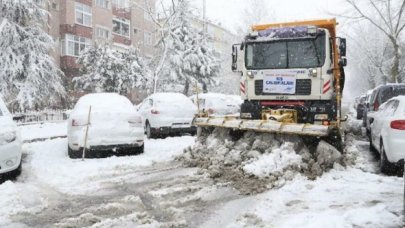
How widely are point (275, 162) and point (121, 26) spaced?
39.0m

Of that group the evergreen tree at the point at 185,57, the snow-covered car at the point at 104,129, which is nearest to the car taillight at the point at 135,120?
the snow-covered car at the point at 104,129

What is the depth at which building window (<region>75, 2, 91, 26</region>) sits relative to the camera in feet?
123

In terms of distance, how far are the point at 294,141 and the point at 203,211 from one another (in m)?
2.90

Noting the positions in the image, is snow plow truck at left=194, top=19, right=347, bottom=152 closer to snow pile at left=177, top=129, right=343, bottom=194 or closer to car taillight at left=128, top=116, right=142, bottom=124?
snow pile at left=177, top=129, right=343, bottom=194

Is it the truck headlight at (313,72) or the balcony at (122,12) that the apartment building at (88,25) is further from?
the truck headlight at (313,72)

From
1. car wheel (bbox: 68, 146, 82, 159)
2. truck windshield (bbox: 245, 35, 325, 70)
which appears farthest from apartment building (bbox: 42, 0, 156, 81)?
car wheel (bbox: 68, 146, 82, 159)

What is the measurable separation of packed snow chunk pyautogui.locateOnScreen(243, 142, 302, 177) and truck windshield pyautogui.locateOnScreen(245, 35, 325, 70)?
2930 mm

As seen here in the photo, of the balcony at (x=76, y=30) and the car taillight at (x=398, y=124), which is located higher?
the balcony at (x=76, y=30)

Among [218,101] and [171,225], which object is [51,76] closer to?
[218,101]

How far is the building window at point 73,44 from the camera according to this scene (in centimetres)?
3594

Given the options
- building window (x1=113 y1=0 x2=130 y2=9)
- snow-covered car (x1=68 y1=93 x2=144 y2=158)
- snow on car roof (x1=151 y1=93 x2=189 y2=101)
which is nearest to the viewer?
snow-covered car (x1=68 y1=93 x2=144 y2=158)

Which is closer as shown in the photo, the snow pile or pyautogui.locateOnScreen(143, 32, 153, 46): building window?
the snow pile

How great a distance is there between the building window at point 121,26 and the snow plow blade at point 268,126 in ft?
115

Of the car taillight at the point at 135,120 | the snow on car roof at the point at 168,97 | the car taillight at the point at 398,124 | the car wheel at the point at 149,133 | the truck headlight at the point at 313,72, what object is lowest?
the car wheel at the point at 149,133
